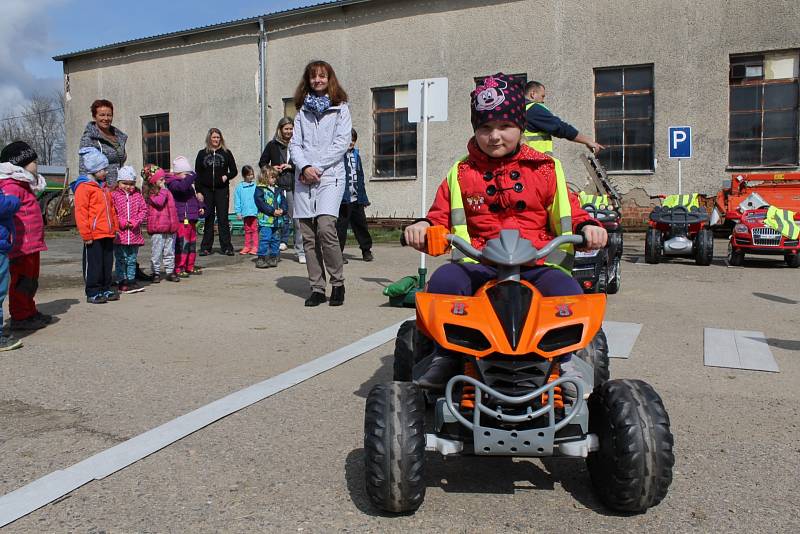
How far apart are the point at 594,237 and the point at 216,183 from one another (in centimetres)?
1041

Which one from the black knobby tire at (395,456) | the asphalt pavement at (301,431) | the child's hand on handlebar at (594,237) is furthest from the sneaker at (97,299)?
the child's hand on handlebar at (594,237)

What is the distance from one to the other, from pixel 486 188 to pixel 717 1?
15.9m

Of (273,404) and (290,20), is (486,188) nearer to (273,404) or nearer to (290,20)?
(273,404)

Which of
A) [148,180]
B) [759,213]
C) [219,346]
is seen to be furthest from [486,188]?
[759,213]

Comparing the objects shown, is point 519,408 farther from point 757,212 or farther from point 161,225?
point 757,212

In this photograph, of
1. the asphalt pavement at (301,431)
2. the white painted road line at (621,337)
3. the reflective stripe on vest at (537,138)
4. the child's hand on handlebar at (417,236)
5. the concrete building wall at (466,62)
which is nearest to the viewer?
the asphalt pavement at (301,431)

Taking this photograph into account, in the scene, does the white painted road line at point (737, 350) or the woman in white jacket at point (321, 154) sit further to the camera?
the woman in white jacket at point (321, 154)

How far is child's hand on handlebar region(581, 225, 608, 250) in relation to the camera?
119 inches

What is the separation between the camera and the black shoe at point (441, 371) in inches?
113

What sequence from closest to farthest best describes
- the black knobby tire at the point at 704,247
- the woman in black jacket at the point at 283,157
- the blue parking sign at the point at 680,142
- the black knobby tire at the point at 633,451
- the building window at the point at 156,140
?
the black knobby tire at the point at 633,451, the woman in black jacket at the point at 283,157, the black knobby tire at the point at 704,247, the blue parking sign at the point at 680,142, the building window at the point at 156,140

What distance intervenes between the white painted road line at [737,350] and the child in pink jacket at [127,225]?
5.91 m

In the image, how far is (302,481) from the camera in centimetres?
295

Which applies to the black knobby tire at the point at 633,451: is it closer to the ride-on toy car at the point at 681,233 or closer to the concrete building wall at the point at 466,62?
the ride-on toy car at the point at 681,233

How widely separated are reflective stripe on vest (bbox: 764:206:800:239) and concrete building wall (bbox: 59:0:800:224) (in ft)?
22.8
